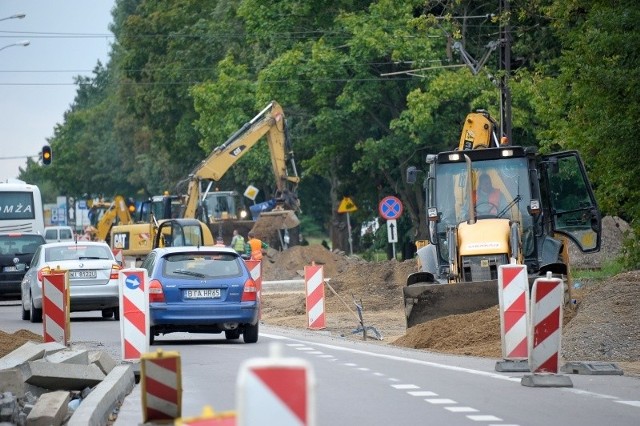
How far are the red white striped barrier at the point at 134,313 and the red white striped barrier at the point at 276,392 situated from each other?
41.9 ft

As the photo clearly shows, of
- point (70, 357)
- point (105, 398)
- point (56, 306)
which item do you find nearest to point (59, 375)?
point (70, 357)

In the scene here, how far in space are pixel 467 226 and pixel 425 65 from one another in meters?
31.7

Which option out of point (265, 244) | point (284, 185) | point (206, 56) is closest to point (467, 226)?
point (284, 185)

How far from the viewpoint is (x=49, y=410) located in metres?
13.3

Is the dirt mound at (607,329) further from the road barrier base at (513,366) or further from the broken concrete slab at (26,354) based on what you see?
the broken concrete slab at (26,354)

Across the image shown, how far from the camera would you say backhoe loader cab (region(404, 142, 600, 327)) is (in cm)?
2575

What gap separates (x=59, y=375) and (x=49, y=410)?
111 inches

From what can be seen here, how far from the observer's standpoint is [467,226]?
86.5 feet

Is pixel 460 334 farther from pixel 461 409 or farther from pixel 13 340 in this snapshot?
pixel 461 409

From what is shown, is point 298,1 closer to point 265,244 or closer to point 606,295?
point 265,244

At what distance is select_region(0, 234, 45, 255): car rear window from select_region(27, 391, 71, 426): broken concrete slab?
30006mm

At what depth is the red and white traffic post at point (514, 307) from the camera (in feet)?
59.1

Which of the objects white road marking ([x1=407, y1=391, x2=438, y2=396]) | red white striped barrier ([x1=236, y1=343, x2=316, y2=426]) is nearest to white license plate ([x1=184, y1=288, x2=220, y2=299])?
white road marking ([x1=407, y1=391, x2=438, y2=396])

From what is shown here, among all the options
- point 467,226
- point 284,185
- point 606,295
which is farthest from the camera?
point 284,185
